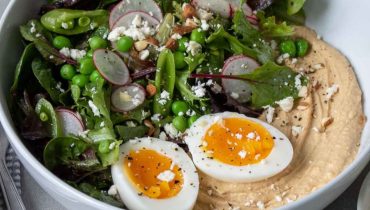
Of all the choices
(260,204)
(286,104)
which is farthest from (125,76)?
(260,204)

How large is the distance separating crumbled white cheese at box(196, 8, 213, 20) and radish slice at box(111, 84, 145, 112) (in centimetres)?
50

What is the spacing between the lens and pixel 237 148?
9.26 feet

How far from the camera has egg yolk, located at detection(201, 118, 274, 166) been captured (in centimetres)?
279

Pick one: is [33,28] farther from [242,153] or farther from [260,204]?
[260,204]

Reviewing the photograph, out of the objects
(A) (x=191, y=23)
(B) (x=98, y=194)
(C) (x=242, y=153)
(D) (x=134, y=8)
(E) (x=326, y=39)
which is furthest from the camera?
(E) (x=326, y=39)

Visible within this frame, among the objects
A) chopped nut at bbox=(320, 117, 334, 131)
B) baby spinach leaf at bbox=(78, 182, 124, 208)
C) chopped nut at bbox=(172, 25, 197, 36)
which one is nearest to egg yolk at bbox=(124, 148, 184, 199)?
baby spinach leaf at bbox=(78, 182, 124, 208)

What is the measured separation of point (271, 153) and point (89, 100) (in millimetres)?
875

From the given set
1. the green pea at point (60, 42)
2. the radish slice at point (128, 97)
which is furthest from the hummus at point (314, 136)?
the green pea at point (60, 42)

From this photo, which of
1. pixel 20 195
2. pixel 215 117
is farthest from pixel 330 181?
pixel 20 195

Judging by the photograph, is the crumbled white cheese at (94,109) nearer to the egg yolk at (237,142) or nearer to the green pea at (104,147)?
the green pea at (104,147)

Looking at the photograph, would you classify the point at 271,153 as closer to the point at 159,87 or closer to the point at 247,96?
the point at 247,96

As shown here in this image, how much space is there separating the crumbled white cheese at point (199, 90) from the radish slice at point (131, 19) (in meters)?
0.40

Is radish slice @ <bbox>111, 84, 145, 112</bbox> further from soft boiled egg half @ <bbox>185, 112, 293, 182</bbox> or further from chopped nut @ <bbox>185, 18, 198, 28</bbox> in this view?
chopped nut @ <bbox>185, 18, 198, 28</bbox>

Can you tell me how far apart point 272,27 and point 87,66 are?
0.97 m
